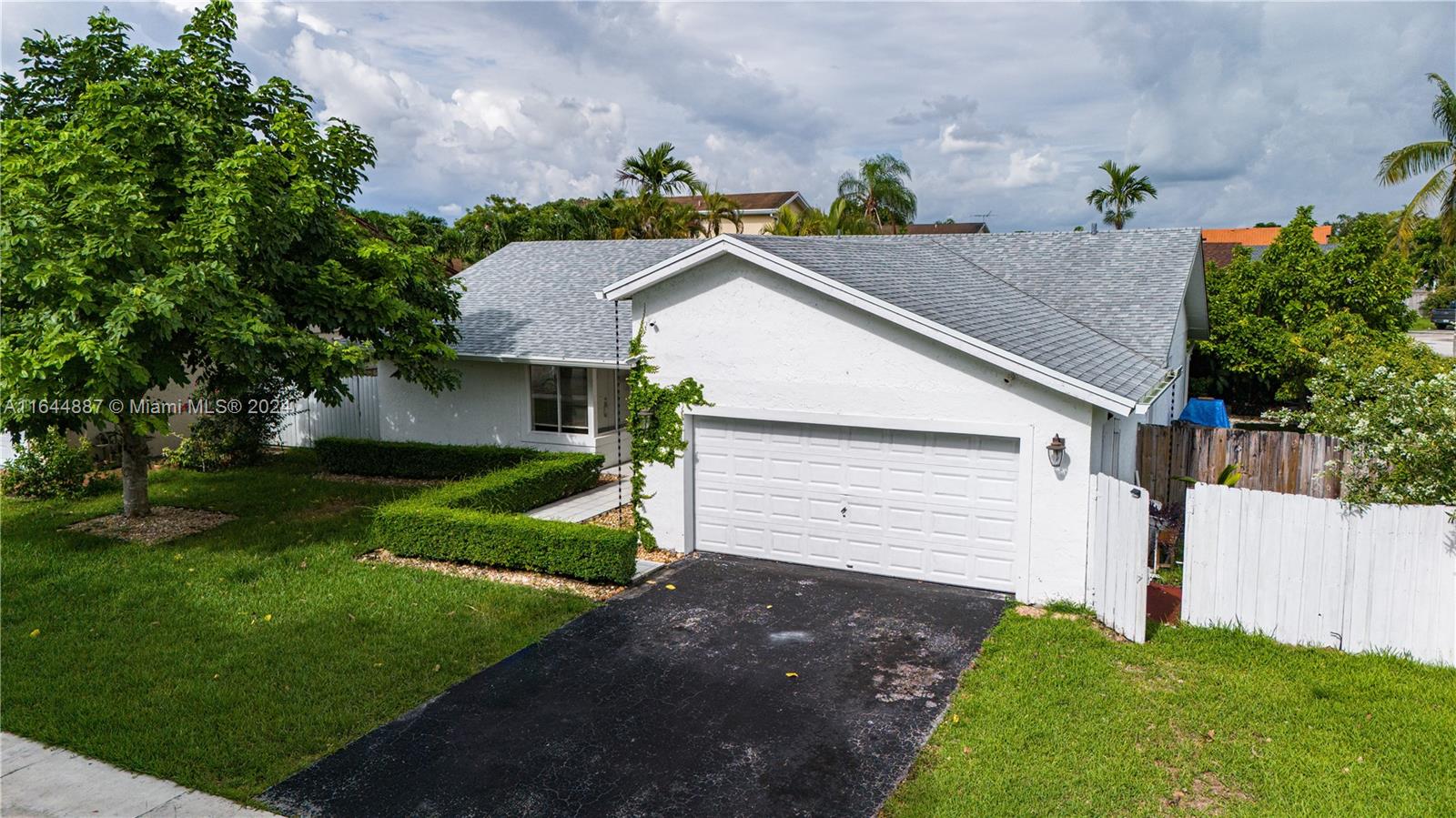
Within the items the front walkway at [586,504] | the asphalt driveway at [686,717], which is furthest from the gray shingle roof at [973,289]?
the asphalt driveway at [686,717]

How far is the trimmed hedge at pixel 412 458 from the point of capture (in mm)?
17141

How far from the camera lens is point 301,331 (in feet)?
43.3

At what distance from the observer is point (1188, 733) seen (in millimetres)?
7234

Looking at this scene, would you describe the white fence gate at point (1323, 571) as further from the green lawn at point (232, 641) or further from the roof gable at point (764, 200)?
the roof gable at point (764, 200)

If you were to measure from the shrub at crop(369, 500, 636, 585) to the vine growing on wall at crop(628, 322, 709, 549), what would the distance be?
135 cm

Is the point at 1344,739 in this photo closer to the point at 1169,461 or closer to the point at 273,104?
the point at 1169,461

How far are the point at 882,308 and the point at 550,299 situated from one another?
1117cm

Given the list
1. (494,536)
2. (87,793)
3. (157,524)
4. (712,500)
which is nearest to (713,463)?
(712,500)

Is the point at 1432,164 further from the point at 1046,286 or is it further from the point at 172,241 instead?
the point at 172,241

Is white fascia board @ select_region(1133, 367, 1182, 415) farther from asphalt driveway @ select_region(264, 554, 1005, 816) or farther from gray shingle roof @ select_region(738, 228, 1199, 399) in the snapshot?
asphalt driveway @ select_region(264, 554, 1005, 816)

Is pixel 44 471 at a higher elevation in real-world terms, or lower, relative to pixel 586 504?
higher

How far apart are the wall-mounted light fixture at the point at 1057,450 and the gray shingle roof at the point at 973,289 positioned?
2.49 feet

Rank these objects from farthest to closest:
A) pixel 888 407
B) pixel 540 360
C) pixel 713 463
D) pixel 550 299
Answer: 1. pixel 550 299
2. pixel 540 360
3. pixel 713 463
4. pixel 888 407

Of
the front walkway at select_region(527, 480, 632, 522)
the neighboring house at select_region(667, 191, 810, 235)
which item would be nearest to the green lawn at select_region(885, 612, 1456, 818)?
the front walkway at select_region(527, 480, 632, 522)
